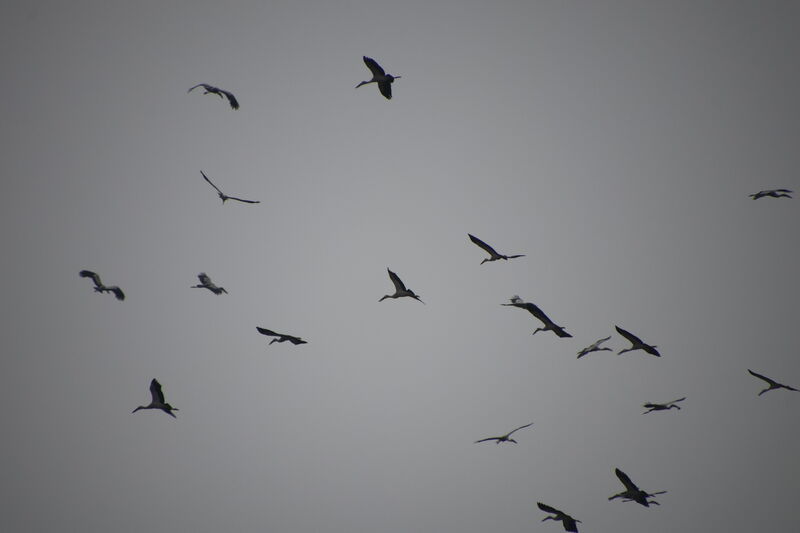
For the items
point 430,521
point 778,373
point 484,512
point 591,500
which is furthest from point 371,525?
point 778,373

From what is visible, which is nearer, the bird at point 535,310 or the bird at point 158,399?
the bird at point 535,310

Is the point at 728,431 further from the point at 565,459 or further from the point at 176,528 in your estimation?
the point at 176,528

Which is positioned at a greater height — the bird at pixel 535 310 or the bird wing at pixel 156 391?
the bird at pixel 535 310

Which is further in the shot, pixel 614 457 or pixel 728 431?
pixel 728 431

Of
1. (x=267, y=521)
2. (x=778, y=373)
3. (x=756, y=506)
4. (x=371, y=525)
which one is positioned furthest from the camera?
(x=778, y=373)

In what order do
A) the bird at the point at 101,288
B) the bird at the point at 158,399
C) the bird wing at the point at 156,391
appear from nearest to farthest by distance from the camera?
the bird wing at the point at 156,391 < the bird at the point at 158,399 < the bird at the point at 101,288

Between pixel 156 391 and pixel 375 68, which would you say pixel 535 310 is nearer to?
pixel 375 68

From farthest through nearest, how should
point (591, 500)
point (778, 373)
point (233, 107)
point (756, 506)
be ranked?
point (778, 373)
point (591, 500)
point (756, 506)
point (233, 107)

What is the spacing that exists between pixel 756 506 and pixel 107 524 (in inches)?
5985

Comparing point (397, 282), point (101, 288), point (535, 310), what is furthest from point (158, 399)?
point (535, 310)

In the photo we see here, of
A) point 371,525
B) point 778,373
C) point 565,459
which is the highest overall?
point 778,373

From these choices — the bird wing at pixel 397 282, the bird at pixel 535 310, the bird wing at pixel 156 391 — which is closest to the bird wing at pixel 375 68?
the bird wing at pixel 397 282

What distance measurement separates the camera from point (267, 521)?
183250 mm

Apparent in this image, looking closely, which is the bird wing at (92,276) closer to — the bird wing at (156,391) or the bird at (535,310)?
the bird wing at (156,391)
